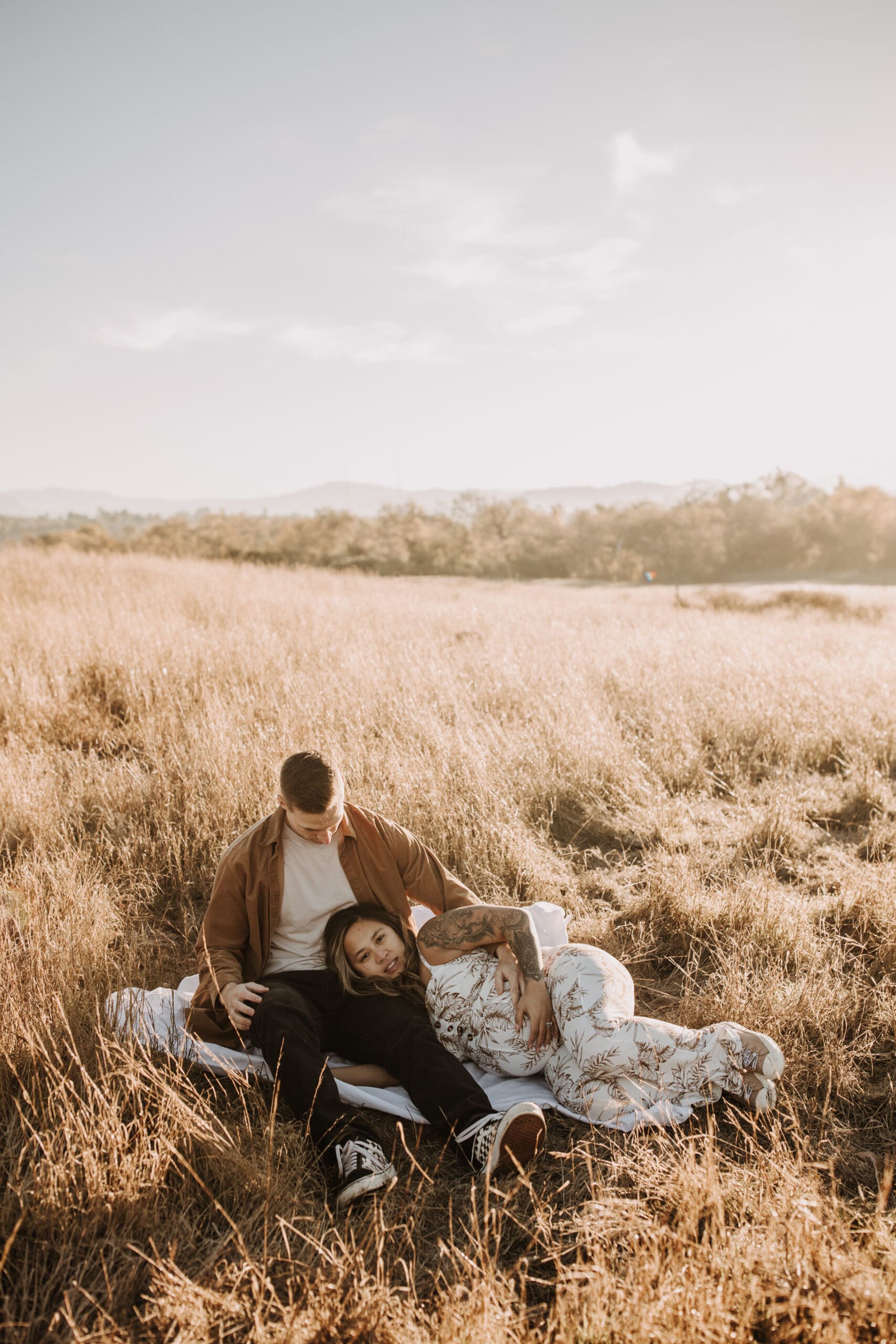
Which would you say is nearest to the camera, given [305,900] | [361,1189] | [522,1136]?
[361,1189]

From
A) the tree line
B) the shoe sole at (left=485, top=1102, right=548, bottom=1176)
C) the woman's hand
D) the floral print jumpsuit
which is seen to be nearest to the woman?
the floral print jumpsuit

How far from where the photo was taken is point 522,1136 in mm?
2098

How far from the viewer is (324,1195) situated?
2.05m

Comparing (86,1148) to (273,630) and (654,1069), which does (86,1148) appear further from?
(273,630)

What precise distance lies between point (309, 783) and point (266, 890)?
0.46 metres

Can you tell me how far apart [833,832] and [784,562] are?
31.2 metres

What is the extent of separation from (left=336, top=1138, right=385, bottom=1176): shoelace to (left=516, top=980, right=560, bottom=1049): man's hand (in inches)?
24.1

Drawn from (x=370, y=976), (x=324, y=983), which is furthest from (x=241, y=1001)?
(x=370, y=976)

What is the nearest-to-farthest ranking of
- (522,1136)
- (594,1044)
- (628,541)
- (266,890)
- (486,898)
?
(522,1136), (594,1044), (266,890), (486,898), (628,541)

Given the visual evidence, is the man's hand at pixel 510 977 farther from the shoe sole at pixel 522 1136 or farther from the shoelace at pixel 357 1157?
the shoelace at pixel 357 1157

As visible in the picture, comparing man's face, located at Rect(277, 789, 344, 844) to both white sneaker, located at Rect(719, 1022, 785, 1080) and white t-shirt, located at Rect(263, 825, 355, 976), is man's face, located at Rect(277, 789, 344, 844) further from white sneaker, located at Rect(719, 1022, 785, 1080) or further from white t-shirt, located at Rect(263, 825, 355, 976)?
white sneaker, located at Rect(719, 1022, 785, 1080)

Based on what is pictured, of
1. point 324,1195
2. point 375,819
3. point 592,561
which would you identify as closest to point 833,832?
point 375,819

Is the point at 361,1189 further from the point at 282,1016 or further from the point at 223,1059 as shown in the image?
the point at 223,1059

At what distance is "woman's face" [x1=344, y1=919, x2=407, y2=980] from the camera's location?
108 inches
